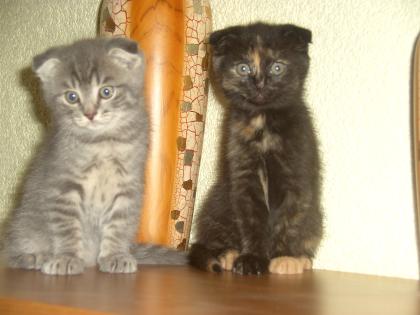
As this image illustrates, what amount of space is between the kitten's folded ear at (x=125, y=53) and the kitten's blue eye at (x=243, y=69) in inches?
10.7

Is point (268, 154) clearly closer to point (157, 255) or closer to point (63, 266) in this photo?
point (157, 255)

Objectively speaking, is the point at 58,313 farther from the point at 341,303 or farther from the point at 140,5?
the point at 140,5

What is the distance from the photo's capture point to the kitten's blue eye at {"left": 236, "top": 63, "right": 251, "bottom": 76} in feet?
5.09

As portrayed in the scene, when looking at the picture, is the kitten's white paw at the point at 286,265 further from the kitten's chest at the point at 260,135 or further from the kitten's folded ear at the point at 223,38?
the kitten's folded ear at the point at 223,38

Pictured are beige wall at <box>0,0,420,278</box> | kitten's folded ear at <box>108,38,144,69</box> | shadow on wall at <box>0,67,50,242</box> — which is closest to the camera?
kitten's folded ear at <box>108,38,144,69</box>

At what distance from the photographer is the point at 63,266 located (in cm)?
138

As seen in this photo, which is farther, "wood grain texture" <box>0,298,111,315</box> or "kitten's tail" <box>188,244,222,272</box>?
"kitten's tail" <box>188,244,222,272</box>

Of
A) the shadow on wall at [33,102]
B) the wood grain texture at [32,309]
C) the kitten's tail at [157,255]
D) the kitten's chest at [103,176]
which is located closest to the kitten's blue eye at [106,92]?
the kitten's chest at [103,176]

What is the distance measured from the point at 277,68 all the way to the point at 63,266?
2.54ft

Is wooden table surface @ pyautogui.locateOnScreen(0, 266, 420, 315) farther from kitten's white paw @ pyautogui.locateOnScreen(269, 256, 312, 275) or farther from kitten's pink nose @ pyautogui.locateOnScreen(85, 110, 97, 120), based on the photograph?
kitten's pink nose @ pyautogui.locateOnScreen(85, 110, 97, 120)

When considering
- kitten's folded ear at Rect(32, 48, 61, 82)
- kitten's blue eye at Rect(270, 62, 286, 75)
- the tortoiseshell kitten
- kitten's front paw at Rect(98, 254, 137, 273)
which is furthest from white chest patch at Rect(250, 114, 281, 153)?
kitten's folded ear at Rect(32, 48, 61, 82)

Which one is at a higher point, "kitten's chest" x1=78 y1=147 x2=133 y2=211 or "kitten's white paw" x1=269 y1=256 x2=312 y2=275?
"kitten's chest" x1=78 y1=147 x2=133 y2=211

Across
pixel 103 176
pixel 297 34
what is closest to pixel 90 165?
pixel 103 176

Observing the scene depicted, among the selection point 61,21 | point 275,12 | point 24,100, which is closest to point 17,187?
point 24,100
